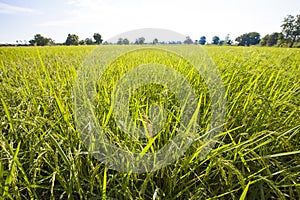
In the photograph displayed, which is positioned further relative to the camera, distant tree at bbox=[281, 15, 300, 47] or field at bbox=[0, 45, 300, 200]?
distant tree at bbox=[281, 15, 300, 47]

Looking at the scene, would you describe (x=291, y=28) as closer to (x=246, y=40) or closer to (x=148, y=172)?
(x=246, y=40)

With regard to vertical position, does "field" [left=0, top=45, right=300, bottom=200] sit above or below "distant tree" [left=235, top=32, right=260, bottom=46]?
below

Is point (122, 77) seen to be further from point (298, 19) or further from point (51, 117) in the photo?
point (298, 19)

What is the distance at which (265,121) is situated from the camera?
2.11ft

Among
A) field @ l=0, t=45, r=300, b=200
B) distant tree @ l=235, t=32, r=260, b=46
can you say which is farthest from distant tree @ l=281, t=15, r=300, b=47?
field @ l=0, t=45, r=300, b=200

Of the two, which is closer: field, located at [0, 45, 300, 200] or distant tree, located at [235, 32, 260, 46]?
field, located at [0, 45, 300, 200]

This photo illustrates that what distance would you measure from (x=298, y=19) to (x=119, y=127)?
114 ft

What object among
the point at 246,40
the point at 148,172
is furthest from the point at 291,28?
the point at 148,172

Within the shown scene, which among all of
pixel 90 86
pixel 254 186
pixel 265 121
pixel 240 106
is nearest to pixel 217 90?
pixel 240 106

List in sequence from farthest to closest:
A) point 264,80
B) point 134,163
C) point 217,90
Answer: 1. point 264,80
2. point 217,90
3. point 134,163

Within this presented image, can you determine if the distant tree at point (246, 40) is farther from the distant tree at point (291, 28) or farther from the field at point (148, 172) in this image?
the field at point (148, 172)

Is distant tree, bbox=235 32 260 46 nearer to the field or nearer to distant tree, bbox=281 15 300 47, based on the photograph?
distant tree, bbox=281 15 300 47

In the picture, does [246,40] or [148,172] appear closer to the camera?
[148,172]

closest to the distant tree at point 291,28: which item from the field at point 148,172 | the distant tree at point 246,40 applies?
the distant tree at point 246,40
